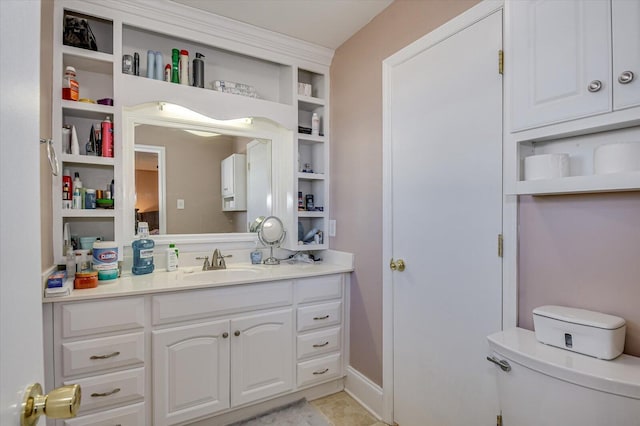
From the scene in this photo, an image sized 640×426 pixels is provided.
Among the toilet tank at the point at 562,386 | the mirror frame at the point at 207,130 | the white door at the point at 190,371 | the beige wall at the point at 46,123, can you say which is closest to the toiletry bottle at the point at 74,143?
the beige wall at the point at 46,123

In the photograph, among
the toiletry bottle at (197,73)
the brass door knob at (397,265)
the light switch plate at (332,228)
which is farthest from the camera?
the light switch plate at (332,228)

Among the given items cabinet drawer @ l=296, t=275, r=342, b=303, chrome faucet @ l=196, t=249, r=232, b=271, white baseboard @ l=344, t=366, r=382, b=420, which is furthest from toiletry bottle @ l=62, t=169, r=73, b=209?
white baseboard @ l=344, t=366, r=382, b=420

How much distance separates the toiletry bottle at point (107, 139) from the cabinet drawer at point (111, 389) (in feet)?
3.82

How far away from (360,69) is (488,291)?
163cm

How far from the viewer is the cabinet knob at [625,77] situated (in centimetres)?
88

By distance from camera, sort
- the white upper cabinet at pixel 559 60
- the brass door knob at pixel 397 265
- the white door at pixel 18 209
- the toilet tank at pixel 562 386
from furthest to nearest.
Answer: the brass door knob at pixel 397 265
the white upper cabinet at pixel 559 60
the toilet tank at pixel 562 386
the white door at pixel 18 209

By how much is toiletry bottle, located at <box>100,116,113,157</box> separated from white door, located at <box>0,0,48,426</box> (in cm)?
142

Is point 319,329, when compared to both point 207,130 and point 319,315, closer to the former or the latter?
point 319,315

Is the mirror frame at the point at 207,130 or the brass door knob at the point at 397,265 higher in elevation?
the mirror frame at the point at 207,130

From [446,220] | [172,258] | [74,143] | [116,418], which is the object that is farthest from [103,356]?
[446,220]

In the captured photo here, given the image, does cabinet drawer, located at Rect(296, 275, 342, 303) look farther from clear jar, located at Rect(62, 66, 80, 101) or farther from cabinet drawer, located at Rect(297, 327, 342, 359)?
clear jar, located at Rect(62, 66, 80, 101)

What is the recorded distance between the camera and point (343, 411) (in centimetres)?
204

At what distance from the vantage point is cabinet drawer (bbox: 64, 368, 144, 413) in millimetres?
1469

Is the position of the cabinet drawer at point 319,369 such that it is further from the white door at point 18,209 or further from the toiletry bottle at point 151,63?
the toiletry bottle at point 151,63
